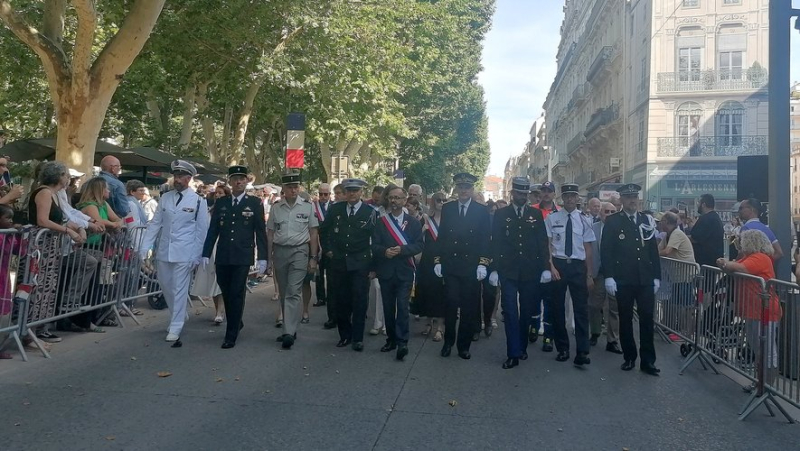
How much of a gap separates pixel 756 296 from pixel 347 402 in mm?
3859

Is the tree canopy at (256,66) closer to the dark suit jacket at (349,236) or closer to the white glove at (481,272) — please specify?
the dark suit jacket at (349,236)

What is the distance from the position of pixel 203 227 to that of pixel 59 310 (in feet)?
5.96

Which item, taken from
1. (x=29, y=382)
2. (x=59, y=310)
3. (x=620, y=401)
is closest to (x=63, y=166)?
(x=59, y=310)

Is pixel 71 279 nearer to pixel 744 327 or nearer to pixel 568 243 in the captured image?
pixel 568 243

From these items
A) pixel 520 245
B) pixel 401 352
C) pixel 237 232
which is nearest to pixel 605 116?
pixel 520 245

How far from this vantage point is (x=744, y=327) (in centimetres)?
626

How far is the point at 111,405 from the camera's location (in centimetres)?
526

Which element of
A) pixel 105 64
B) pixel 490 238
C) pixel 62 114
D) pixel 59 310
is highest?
pixel 105 64

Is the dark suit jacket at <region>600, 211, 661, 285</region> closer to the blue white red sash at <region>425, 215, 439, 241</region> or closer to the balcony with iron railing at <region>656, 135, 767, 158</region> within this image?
the blue white red sash at <region>425, 215, 439, 241</region>

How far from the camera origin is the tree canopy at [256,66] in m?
17.9

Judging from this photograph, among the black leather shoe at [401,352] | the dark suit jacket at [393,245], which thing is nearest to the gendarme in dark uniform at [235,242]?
the dark suit jacket at [393,245]

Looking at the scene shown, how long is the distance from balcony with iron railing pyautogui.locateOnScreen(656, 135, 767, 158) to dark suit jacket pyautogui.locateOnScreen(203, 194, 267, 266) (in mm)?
31484

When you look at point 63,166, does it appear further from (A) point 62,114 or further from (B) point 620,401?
(B) point 620,401

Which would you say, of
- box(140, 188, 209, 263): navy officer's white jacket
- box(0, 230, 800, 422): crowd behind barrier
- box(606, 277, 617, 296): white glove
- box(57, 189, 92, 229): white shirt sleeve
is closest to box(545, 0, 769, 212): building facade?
box(0, 230, 800, 422): crowd behind barrier
